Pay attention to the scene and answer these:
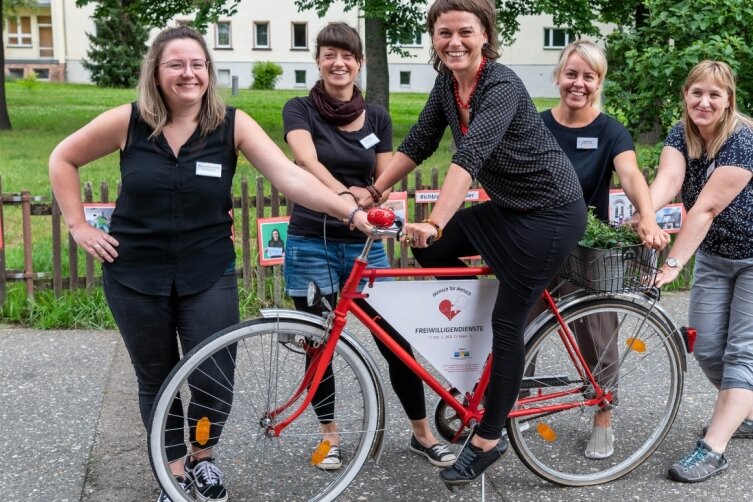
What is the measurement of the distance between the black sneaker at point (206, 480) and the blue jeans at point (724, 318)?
2.26m

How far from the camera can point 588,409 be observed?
153 inches

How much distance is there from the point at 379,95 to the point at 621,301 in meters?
13.7

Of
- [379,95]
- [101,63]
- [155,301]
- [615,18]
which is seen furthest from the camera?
[101,63]

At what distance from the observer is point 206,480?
348 centimetres

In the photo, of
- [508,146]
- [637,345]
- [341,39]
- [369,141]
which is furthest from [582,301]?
[341,39]

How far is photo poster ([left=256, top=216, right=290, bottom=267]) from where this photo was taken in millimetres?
6391

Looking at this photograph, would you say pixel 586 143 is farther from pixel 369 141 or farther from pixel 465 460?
pixel 465 460

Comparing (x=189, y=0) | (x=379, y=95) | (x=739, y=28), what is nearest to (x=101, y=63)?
(x=189, y=0)

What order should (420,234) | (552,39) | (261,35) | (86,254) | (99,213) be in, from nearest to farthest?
(420,234) < (99,213) < (86,254) < (552,39) < (261,35)

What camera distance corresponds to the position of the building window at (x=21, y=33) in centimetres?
5331

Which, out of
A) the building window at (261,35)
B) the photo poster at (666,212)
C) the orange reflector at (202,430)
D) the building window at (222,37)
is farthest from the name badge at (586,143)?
the building window at (222,37)

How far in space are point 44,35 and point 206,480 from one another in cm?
5568

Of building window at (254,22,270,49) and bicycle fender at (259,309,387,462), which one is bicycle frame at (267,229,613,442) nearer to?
bicycle fender at (259,309,387,462)

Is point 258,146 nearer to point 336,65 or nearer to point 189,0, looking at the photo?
point 336,65
